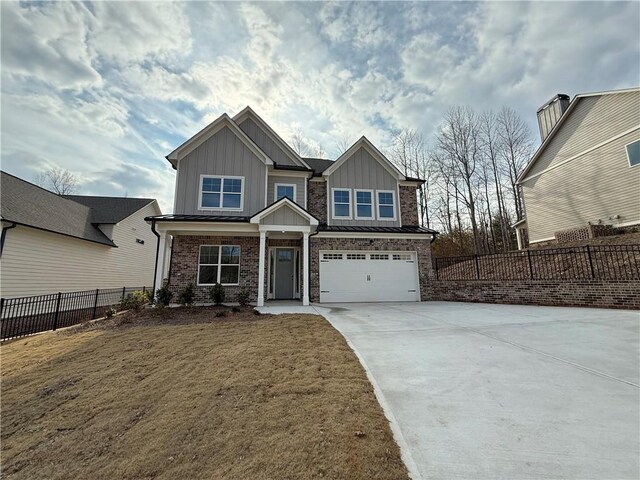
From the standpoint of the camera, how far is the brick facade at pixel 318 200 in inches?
531

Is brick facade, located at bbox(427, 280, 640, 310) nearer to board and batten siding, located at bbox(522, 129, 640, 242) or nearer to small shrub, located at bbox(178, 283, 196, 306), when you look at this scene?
board and batten siding, located at bbox(522, 129, 640, 242)

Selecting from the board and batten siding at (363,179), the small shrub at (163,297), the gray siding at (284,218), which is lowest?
the small shrub at (163,297)

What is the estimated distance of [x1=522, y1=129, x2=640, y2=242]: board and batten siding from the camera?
1330cm

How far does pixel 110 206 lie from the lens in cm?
1872

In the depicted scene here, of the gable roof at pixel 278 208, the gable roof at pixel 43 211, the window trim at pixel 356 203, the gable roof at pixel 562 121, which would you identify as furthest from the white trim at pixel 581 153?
the gable roof at pixel 43 211

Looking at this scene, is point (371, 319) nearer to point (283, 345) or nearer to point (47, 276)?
point (283, 345)

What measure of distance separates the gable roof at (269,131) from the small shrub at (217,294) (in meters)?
7.07

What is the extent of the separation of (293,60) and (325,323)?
335 inches

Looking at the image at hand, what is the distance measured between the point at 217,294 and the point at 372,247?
267 inches

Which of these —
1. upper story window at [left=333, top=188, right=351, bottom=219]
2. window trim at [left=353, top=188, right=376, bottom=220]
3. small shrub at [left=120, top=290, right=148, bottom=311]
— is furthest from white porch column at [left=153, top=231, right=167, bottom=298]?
window trim at [left=353, top=188, right=376, bottom=220]

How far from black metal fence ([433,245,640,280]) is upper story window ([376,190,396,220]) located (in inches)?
124

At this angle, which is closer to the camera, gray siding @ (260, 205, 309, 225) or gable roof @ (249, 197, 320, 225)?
gable roof @ (249, 197, 320, 225)

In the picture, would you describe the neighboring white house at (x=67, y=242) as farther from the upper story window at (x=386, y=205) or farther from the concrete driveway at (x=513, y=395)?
the upper story window at (x=386, y=205)

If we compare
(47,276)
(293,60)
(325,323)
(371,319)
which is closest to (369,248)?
(371,319)
